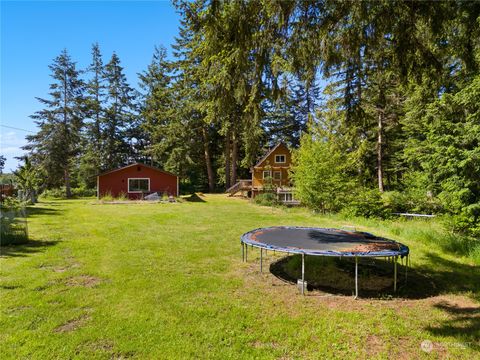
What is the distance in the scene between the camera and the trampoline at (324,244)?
200 inches

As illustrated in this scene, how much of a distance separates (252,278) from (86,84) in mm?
34262

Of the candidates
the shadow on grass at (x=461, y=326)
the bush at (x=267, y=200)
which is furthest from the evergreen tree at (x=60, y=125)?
the shadow on grass at (x=461, y=326)

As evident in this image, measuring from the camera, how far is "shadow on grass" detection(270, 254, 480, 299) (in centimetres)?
521

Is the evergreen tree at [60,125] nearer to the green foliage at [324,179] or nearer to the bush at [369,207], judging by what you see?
the green foliage at [324,179]

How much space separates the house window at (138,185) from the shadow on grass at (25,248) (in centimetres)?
1593

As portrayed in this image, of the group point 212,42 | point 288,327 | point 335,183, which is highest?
point 212,42

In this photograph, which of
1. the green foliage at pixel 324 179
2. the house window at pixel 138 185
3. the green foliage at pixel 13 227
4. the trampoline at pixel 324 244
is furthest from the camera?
the house window at pixel 138 185

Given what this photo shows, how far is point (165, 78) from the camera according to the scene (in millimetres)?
36281

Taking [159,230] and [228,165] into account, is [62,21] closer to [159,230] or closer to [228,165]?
[159,230]

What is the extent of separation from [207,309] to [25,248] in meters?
5.70

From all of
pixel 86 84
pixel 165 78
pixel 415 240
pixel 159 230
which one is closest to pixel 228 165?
pixel 165 78

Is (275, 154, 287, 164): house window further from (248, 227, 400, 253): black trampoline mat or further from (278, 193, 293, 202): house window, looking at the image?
(248, 227, 400, 253): black trampoline mat

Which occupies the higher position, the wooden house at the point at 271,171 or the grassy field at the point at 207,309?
the wooden house at the point at 271,171

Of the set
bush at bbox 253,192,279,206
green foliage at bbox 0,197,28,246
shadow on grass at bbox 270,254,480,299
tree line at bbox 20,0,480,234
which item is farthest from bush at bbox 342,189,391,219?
green foliage at bbox 0,197,28,246
